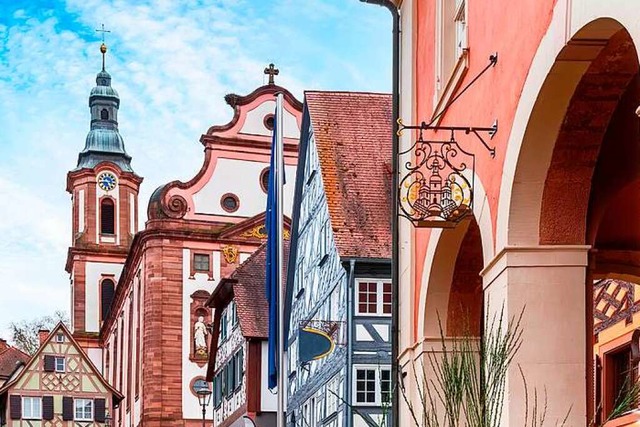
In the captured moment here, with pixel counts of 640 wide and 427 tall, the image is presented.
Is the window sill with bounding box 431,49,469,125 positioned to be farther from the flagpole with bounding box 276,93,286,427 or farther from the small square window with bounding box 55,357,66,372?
the small square window with bounding box 55,357,66,372

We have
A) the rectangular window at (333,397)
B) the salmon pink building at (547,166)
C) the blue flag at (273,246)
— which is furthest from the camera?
the rectangular window at (333,397)

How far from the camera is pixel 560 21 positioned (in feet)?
24.7

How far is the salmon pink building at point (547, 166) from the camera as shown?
7.82m

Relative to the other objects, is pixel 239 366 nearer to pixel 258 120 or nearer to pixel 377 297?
pixel 377 297

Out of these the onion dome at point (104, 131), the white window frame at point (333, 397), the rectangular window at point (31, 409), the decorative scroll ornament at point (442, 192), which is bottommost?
the white window frame at point (333, 397)

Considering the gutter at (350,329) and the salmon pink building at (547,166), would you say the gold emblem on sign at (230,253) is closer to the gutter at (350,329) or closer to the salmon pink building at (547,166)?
the gutter at (350,329)

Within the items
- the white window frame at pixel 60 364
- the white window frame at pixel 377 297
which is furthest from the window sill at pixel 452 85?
the white window frame at pixel 60 364

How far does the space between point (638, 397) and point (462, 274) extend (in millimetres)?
5702

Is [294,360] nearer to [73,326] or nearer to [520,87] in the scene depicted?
[520,87]

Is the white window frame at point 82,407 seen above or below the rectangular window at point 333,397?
above

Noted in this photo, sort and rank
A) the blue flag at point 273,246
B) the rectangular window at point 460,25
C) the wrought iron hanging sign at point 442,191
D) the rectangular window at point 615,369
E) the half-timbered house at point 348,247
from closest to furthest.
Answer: the wrought iron hanging sign at point 442,191 < the rectangular window at point 460,25 < the rectangular window at point 615,369 < the blue flag at point 273,246 < the half-timbered house at point 348,247

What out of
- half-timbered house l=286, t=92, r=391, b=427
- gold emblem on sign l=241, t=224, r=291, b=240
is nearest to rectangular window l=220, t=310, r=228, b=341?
gold emblem on sign l=241, t=224, r=291, b=240

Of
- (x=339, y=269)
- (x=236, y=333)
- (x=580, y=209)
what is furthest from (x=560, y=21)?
(x=236, y=333)

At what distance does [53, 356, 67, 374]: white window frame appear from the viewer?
6000 centimetres
